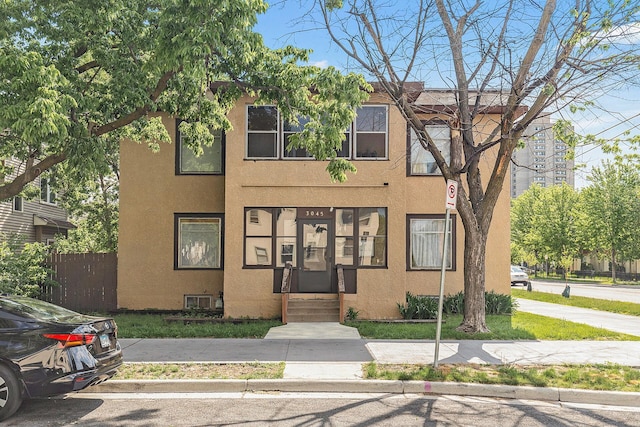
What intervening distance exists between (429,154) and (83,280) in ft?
35.9

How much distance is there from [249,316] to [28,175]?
619cm

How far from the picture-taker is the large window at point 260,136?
1468 centimetres

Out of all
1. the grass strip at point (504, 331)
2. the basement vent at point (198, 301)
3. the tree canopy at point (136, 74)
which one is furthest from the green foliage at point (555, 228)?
the tree canopy at point (136, 74)

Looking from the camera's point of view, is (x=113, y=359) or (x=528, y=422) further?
(x=113, y=359)

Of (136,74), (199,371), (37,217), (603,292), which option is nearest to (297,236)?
(136,74)

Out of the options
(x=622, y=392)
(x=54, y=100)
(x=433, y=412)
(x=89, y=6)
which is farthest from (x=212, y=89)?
(x=622, y=392)

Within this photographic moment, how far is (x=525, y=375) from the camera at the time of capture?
321 inches

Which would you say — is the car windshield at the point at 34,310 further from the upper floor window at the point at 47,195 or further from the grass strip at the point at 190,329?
the upper floor window at the point at 47,195

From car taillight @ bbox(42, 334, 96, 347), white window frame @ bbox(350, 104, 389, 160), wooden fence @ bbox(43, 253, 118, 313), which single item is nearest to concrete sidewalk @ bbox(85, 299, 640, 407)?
car taillight @ bbox(42, 334, 96, 347)

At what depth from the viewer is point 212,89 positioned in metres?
14.5

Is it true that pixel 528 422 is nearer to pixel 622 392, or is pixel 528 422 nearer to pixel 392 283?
pixel 622 392

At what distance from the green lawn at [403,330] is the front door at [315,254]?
1.50 metres

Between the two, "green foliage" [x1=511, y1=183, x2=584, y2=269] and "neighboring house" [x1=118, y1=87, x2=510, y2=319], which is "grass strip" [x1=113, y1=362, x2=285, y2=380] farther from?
"green foliage" [x1=511, y1=183, x2=584, y2=269]

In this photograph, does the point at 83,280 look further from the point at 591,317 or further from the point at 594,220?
the point at 594,220
